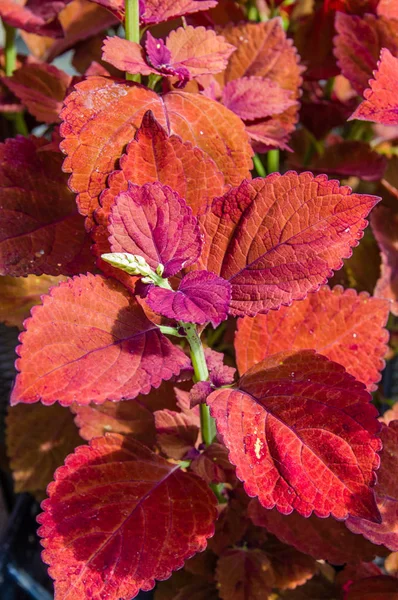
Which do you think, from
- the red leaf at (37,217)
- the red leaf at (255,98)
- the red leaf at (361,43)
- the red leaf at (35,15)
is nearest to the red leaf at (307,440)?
the red leaf at (37,217)

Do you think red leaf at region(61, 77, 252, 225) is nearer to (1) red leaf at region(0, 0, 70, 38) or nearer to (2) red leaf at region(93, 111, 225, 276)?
(2) red leaf at region(93, 111, 225, 276)

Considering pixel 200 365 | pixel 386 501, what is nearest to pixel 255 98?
pixel 200 365

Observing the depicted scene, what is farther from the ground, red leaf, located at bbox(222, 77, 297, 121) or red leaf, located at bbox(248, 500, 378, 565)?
red leaf, located at bbox(222, 77, 297, 121)

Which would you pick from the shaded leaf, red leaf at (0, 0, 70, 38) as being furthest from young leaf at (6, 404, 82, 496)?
red leaf at (0, 0, 70, 38)

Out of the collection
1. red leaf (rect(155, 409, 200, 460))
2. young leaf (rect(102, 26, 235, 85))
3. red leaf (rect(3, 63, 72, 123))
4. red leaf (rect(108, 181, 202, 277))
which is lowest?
red leaf (rect(155, 409, 200, 460))

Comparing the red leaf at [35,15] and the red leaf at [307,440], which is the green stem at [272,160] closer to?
the red leaf at [35,15]

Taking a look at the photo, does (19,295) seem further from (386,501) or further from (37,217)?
(386,501)

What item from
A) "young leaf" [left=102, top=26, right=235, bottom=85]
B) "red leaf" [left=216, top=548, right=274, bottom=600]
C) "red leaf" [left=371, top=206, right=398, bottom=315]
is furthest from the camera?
"red leaf" [left=371, top=206, right=398, bottom=315]
